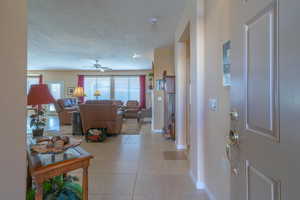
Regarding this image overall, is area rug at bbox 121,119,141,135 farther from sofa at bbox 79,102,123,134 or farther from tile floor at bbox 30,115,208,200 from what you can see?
tile floor at bbox 30,115,208,200

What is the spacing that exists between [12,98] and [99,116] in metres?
4.53

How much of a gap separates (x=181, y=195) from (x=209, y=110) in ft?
3.55

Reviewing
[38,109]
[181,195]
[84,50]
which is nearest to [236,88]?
[181,195]

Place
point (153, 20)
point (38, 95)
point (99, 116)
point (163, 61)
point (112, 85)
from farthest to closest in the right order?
1. point (112, 85)
2. point (163, 61)
3. point (99, 116)
4. point (153, 20)
5. point (38, 95)

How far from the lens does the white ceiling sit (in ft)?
10.0

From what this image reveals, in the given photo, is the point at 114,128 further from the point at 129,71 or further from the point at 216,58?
the point at 129,71

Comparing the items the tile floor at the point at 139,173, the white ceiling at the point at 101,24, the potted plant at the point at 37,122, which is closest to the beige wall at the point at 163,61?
the white ceiling at the point at 101,24

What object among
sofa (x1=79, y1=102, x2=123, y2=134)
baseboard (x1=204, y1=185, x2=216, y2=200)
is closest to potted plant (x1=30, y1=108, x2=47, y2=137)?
baseboard (x1=204, y1=185, x2=216, y2=200)

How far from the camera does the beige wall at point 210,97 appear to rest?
70.3 inches

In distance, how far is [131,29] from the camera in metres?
4.19

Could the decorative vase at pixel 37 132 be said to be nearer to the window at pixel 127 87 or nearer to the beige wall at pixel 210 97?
the beige wall at pixel 210 97

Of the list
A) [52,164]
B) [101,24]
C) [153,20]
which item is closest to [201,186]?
[52,164]

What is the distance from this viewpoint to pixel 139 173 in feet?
9.66

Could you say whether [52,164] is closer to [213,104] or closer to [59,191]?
[59,191]
